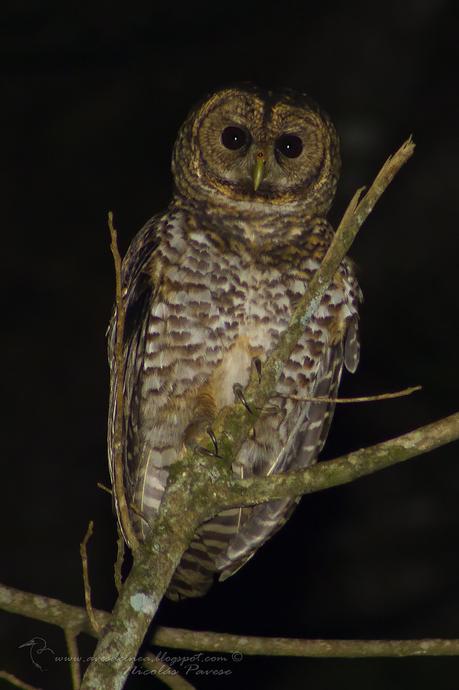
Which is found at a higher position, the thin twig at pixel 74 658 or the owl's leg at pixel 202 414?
the owl's leg at pixel 202 414

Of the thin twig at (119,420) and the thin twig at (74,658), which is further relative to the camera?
the thin twig at (119,420)

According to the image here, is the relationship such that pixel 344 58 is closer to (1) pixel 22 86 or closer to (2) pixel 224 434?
(1) pixel 22 86

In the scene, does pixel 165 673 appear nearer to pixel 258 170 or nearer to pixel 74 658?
pixel 74 658

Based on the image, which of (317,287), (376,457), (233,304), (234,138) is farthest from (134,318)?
(376,457)

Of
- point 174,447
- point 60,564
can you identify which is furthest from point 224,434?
point 60,564

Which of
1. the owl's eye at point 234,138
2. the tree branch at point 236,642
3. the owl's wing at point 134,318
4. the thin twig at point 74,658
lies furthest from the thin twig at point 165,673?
the owl's eye at point 234,138

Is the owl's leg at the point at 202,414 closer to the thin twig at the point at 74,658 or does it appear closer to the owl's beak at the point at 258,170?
the owl's beak at the point at 258,170

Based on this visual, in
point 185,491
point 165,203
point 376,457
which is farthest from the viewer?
point 165,203
